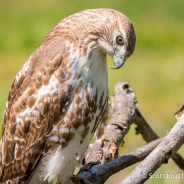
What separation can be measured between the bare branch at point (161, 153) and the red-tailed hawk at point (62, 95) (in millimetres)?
525

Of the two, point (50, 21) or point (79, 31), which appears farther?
point (50, 21)

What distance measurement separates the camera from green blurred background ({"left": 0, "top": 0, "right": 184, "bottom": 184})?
12.5 m

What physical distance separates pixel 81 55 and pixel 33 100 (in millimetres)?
346

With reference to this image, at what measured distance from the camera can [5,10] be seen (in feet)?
51.0

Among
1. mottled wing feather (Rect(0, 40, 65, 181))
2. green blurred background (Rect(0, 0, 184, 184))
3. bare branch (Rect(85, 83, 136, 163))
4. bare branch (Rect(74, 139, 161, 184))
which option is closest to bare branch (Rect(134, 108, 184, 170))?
bare branch (Rect(85, 83, 136, 163))

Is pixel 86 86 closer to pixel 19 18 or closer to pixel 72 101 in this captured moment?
pixel 72 101

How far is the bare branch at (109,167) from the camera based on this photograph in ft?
22.8

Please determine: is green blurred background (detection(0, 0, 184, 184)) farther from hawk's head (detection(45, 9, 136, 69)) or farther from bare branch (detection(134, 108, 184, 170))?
hawk's head (detection(45, 9, 136, 69))

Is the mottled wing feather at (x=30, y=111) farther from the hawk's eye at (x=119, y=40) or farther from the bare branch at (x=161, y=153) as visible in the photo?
the bare branch at (x=161, y=153)

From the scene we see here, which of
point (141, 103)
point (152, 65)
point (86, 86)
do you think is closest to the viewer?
point (86, 86)

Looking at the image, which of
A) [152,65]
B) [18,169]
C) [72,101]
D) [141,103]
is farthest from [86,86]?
[152,65]

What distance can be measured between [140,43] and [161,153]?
24.0 ft

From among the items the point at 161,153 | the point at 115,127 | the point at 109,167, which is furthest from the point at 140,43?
the point at 161,153

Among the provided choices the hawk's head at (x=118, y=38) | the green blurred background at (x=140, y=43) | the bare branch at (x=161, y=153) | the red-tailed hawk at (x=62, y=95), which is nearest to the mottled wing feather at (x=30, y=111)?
the red-tailed hawk at (x=62, y=95)
